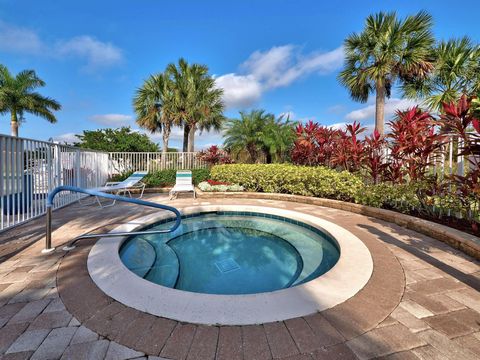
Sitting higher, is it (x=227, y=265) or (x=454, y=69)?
(x=454, y=69)

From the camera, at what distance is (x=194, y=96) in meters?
13.6

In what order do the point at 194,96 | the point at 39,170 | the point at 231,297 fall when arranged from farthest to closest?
the point at 194,96 < the point at 39,170 < the point at 231,297

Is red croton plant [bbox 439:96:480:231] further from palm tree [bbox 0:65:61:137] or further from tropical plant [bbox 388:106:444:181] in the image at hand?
palm tree [bbox 0:65:61:137]

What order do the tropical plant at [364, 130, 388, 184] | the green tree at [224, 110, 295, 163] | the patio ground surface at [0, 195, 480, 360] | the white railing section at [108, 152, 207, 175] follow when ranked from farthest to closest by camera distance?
the green tree at [224, 110, 295, 163] < the white railing section at [108, 152, 207, 175] < the tropical plant at [364, 130, 388, 184] < the patio ground surface at [0, 195, 480, 360]

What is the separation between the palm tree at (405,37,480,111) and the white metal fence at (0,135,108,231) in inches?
543

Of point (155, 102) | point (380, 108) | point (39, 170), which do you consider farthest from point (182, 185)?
point (380, 108)

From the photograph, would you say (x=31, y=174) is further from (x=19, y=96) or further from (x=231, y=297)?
(x=19, y=96)

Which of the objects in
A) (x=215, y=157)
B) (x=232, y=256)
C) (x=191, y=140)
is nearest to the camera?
(x=232, y=256)

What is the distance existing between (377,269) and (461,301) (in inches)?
26.7

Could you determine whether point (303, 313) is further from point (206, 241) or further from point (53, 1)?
point (53, 1)

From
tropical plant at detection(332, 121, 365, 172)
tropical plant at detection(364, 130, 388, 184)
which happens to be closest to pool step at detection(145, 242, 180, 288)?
tropical plant at detection(364, 130, 388, 184)

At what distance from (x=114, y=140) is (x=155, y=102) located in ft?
19.9

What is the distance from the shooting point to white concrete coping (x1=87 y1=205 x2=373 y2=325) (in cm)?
169

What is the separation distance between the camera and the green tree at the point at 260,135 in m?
11.1
